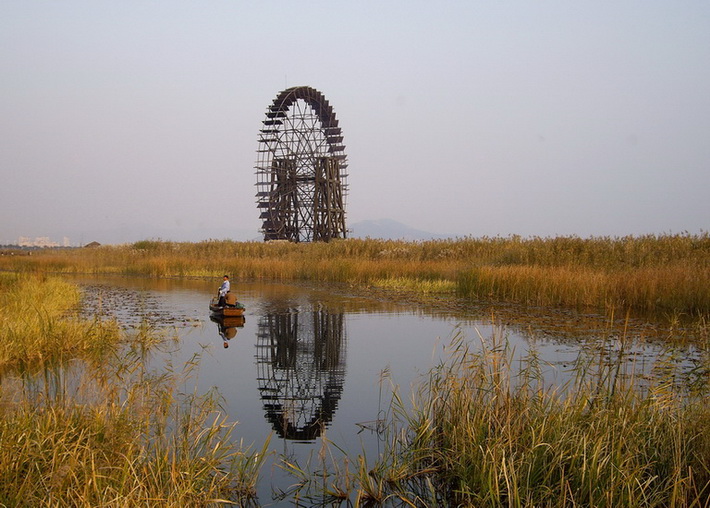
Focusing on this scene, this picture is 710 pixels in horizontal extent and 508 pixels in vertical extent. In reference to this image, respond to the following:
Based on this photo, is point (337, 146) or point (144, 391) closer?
point (144, 391)

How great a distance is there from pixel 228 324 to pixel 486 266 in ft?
32.8

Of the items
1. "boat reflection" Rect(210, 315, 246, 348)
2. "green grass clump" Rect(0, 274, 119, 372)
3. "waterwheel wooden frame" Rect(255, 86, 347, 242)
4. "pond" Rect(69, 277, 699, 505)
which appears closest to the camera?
"pond" Rect(69, 277, 699, 505)

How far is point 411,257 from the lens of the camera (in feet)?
92.7

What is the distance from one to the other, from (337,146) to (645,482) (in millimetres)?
50433

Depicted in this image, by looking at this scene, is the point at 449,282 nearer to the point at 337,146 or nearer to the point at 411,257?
the point at 411,257

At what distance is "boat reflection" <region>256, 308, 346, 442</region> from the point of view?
7.10 meters

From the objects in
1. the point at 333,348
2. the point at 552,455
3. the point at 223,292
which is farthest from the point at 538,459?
the point at 223,292

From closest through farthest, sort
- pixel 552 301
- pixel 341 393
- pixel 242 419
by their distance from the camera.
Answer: pixel 242 419, pixel 341 393, pixel 552 301

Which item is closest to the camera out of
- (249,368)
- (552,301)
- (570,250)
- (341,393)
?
(341,393)

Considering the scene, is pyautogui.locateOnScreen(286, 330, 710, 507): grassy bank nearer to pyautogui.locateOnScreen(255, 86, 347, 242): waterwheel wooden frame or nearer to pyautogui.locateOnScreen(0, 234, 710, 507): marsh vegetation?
pyautogui.locateOnScreen(0, 234, 710, 507): marsh vegetation

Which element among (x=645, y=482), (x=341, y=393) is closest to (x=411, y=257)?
(x=341, y=393)

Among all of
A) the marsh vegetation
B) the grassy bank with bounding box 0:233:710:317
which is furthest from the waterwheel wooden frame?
the marsh vegetation

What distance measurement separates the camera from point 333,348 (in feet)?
38.9

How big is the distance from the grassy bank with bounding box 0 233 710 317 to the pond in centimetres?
154
